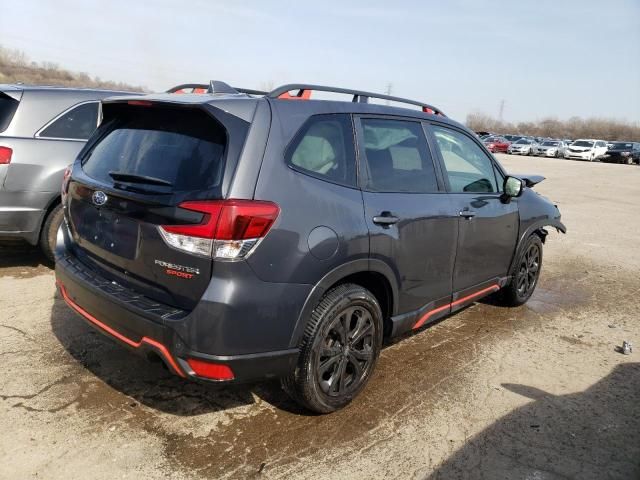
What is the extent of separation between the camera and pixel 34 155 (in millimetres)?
4879

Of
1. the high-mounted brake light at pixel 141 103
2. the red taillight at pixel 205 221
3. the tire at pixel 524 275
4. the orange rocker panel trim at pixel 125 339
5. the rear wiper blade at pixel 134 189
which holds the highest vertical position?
the high-mounted brake light at pixel 141 103

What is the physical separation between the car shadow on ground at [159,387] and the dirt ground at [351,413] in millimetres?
11

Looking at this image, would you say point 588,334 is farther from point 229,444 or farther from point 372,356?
point 229,444

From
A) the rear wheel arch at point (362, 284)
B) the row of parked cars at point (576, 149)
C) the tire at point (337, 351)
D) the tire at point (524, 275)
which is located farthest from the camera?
the row of parked cars at point (576, 149)

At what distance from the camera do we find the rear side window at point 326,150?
2.77m

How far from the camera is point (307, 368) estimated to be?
9.21 feet

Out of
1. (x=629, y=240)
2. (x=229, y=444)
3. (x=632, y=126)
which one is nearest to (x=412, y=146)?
(x=229, y=444)

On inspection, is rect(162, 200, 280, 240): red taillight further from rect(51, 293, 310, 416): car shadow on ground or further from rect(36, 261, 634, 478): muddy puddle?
rect(36, 261, 634, 478): muddy puddle

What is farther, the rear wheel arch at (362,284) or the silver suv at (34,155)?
the silver suv at (34,155)

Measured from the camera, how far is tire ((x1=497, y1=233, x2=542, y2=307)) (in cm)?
496

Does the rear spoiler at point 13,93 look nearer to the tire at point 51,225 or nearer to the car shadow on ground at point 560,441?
the tire at point 51,225

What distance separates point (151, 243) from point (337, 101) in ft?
4.56

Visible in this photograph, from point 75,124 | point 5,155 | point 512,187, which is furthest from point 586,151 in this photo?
point 5,155

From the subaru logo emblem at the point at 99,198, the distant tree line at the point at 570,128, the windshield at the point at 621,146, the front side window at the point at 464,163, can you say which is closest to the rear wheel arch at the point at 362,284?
the front side window at the point at 464,163
